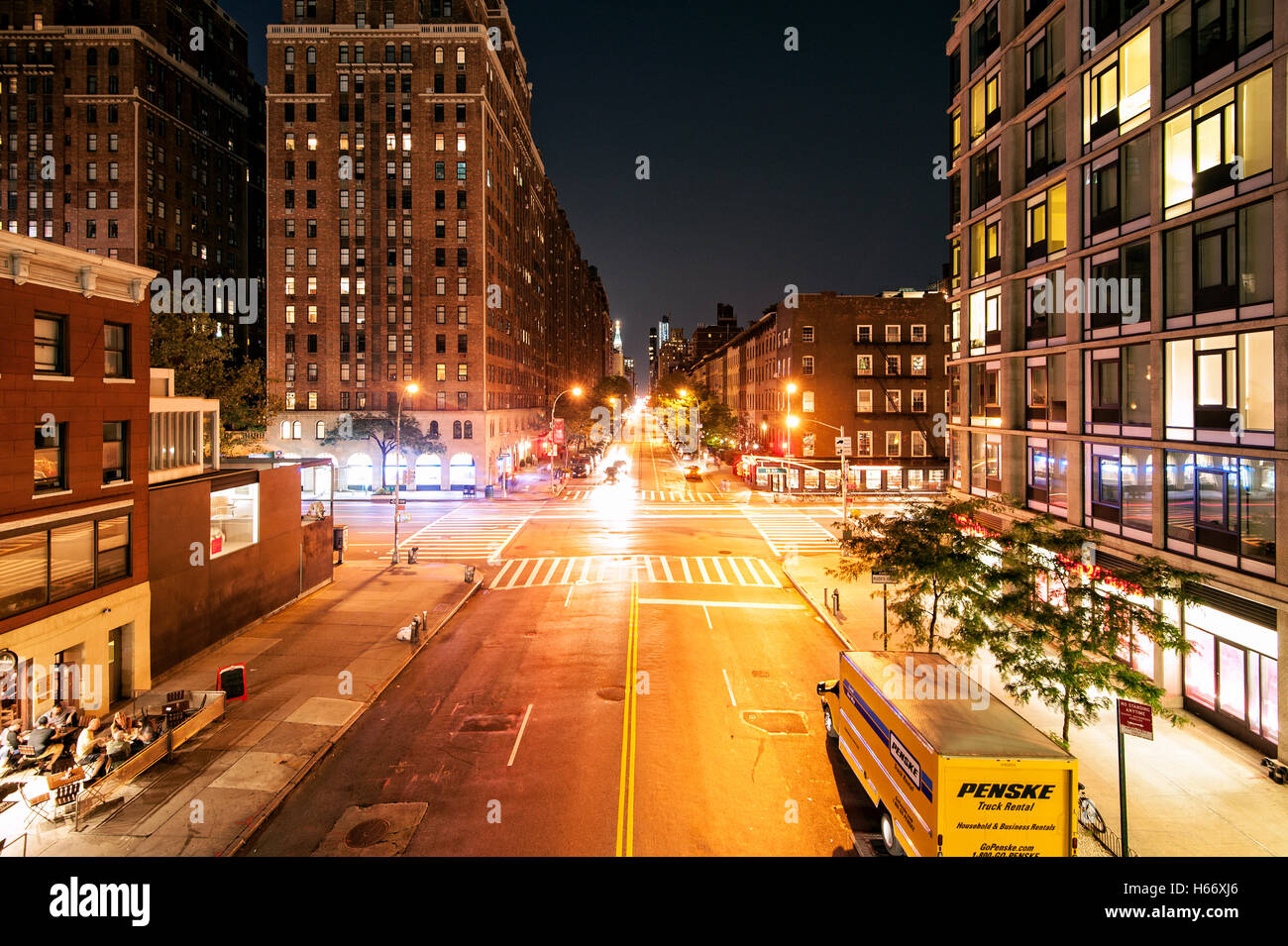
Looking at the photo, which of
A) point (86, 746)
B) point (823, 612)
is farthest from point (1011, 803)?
point (823, 612)

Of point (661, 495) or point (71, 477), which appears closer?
point (71, 477)

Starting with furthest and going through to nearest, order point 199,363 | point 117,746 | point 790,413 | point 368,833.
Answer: point 790,413 → point 199,363 → point 117,746 → point 368,833

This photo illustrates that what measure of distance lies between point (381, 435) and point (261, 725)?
50152 mm

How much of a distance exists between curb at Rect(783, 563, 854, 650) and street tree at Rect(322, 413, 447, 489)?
4210cm

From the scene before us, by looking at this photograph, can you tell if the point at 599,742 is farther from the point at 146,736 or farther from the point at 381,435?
the point at 381,435

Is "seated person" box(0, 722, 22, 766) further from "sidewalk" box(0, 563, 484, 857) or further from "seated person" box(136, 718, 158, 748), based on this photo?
"seated person" box(136, 718, 158, 748)

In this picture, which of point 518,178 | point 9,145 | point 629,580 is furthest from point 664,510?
point 9,145

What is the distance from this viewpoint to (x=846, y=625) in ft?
80.9

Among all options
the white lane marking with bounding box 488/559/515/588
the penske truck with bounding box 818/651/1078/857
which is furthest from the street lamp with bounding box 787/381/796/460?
the penske truck with bounding box 818/651/1078/857

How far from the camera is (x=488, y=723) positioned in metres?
16.5

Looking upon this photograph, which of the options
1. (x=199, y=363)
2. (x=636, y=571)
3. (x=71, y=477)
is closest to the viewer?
(x=71, y=477)

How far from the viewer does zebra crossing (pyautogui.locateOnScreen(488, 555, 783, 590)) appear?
31.2 m
